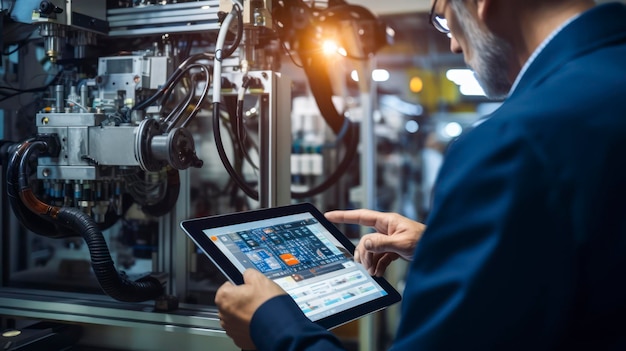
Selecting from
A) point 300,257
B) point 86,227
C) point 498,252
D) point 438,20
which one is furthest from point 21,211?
point 498,252

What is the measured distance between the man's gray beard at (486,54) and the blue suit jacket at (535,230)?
16 cm

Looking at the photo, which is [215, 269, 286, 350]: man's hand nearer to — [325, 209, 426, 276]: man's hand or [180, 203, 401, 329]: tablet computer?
[180, 203, 401, 329]: tablet computer

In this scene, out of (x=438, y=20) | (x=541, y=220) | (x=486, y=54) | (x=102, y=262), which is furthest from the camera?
(x=102, y=262)

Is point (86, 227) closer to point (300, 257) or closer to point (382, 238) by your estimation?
point (300, 257)

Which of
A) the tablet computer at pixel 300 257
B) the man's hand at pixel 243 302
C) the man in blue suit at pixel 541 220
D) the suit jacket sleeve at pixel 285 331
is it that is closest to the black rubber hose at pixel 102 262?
the tablet computer at pixel 300 257

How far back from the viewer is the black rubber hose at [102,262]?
150 centimetres

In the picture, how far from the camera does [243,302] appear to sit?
40.8 inches

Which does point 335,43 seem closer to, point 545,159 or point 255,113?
point 255,113

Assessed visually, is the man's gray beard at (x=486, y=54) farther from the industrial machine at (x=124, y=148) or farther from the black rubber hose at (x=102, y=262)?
the black rubber hose at (x=102, y=262)

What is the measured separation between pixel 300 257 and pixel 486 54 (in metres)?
0.62

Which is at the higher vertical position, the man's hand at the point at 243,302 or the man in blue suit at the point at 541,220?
the man in blue suit at the point at 541,220

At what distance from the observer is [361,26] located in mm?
2877

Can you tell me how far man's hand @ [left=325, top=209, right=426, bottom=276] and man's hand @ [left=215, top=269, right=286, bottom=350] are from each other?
0.37 m

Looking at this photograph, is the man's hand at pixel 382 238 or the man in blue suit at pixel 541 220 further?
the man's hand at pixel 382 238
